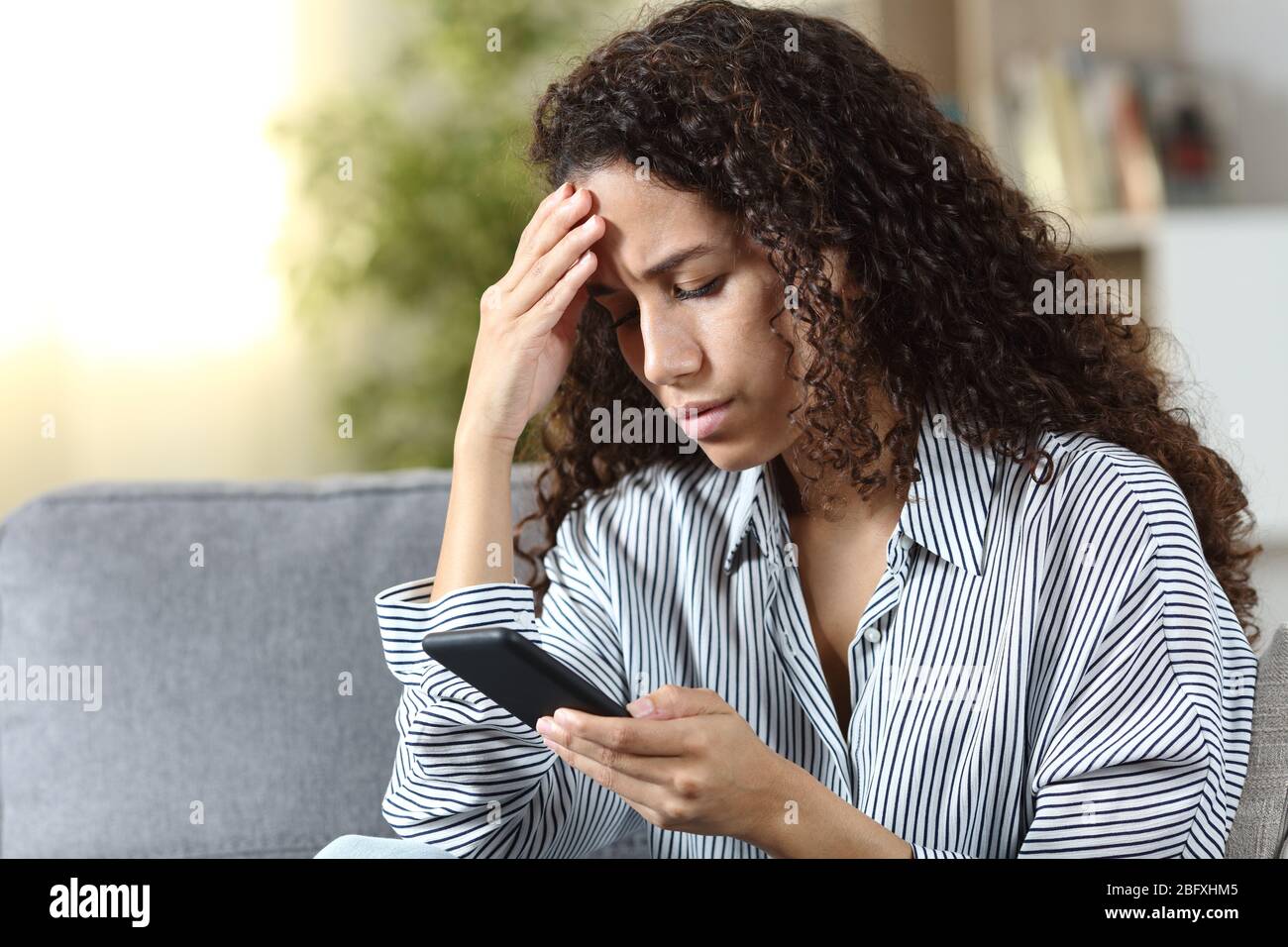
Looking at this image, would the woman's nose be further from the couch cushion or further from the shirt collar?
the couch cushion

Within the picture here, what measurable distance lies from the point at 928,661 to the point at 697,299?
31 centimetres

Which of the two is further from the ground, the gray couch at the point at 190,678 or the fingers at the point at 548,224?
the fingers at the point at 548,224

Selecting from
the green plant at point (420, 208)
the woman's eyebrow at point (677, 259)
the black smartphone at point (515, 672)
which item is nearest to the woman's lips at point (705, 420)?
the woman's eyebrow at point (677, 259)

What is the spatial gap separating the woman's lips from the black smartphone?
0.24m

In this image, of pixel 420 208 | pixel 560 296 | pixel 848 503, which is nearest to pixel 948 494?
pixel 848 503

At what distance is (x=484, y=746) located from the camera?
0.97 metres

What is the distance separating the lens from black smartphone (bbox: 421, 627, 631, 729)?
71 centimetres

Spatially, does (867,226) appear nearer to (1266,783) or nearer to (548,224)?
(548,224)

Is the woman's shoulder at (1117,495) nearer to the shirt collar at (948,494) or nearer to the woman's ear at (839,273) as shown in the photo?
the shirt collar at (948,494)

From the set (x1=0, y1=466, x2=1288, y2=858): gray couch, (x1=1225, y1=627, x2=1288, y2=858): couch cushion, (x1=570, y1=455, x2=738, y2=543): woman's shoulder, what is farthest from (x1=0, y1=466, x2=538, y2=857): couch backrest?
(x1=1225, y1=627, x2=1288, y2=858): couch cushion

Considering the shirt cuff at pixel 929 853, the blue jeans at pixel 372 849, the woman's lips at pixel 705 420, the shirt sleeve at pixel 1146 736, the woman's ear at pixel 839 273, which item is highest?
the woman's ear at pixel 839 273

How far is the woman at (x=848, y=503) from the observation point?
851 mm

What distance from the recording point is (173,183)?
2682mm

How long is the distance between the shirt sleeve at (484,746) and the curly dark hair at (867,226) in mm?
235
